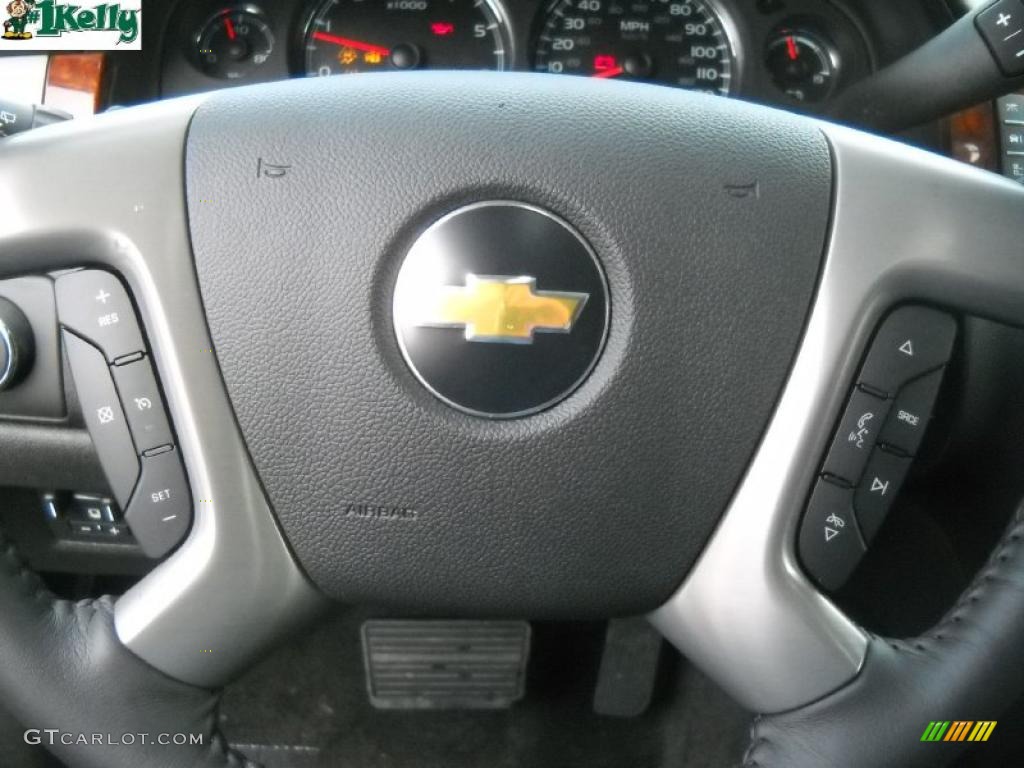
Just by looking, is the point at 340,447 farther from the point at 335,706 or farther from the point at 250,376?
the point at 335,706

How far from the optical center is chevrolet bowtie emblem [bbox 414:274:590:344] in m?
0.80

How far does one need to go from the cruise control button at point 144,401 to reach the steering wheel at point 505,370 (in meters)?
0.02

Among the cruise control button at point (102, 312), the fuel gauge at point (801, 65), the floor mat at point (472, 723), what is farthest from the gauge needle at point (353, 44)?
the cruise control button at point (102, 312)

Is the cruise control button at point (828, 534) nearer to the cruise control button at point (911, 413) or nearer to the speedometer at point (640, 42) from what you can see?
the cruise control button at point (911, 413)

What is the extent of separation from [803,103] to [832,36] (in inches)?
4.5

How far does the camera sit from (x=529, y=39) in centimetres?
164

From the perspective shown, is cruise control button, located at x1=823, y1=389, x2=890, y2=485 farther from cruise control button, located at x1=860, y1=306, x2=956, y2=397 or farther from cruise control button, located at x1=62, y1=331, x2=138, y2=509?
cruise control button, located at x1=62, y1=331, x2=138, y2=509

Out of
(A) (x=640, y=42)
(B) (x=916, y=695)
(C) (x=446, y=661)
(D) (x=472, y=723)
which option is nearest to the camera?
(B) (x=916, y=695)

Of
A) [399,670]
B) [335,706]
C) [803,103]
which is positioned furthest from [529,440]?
[803,103]

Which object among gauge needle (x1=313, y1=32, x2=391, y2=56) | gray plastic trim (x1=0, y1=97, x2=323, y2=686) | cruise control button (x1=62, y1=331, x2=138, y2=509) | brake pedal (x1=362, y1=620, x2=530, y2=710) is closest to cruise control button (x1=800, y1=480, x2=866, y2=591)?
gray plastic trim (x1=0, y1=97, x2=323, y2=686)

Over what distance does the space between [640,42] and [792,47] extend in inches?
8.7

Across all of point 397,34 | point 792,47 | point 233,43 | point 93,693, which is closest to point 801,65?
point 792,47
